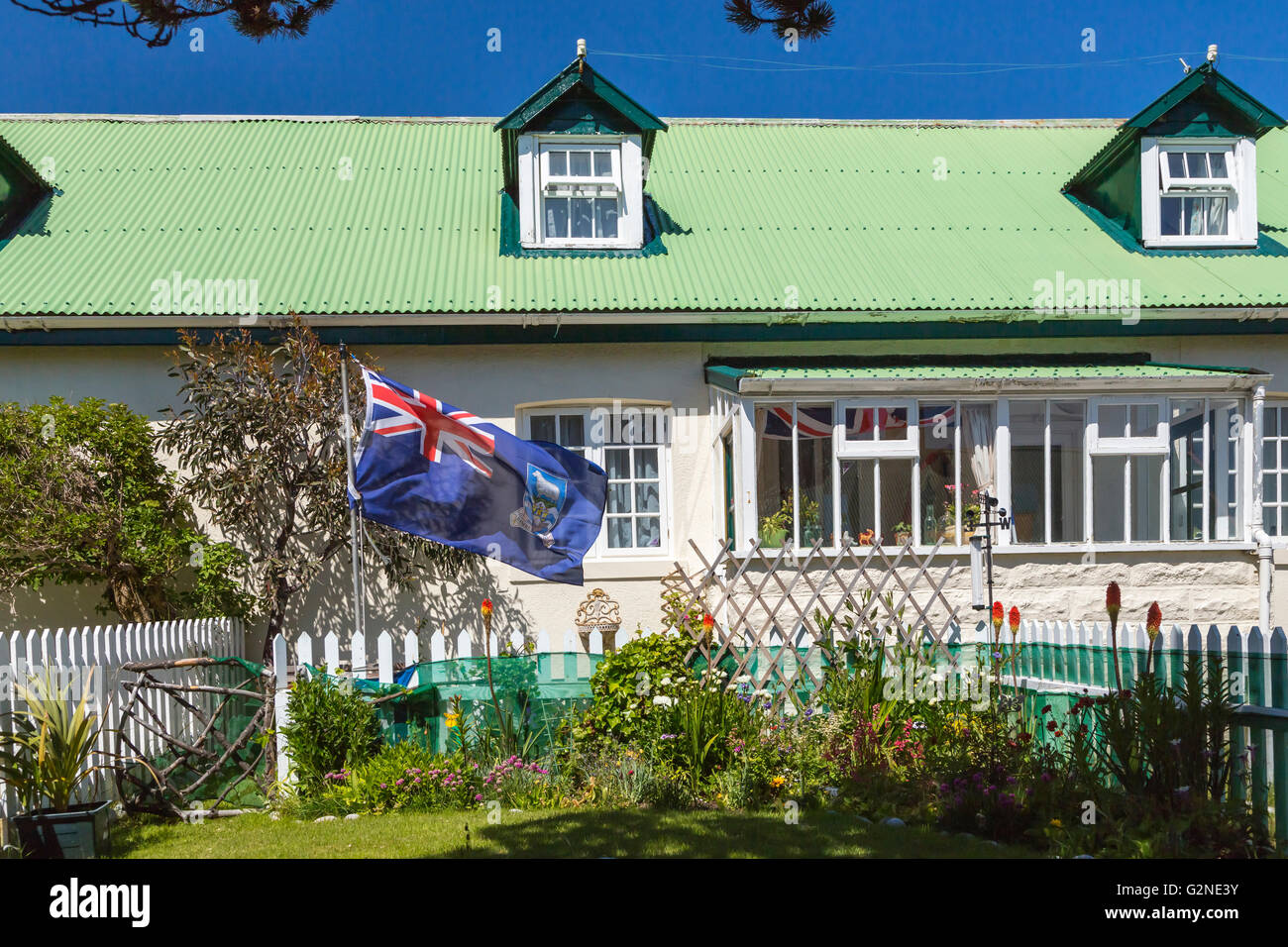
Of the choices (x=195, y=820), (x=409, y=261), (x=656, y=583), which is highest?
(x=409, y=261)

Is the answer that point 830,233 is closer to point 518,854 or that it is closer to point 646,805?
point 646,805

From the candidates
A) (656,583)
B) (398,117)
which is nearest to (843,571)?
(656,583)

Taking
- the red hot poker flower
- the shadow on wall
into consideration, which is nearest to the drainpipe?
the red hot poker flower

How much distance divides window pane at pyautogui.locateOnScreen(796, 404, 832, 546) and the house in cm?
2

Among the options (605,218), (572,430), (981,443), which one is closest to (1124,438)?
(981,443)

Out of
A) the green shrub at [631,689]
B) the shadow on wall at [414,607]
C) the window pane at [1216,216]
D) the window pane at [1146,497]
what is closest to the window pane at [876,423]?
the window pane at [1146,497]

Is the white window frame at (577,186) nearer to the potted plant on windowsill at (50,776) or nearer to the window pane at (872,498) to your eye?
the window pane at (872,498)

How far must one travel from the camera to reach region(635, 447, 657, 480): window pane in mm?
12664

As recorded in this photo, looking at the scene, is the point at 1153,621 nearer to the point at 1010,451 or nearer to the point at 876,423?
the point at 876,423

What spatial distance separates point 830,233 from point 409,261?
5290 mm

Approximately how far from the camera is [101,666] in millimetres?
7770

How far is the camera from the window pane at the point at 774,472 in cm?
1166

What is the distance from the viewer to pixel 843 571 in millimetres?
11336

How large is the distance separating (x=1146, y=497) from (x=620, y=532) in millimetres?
5982
